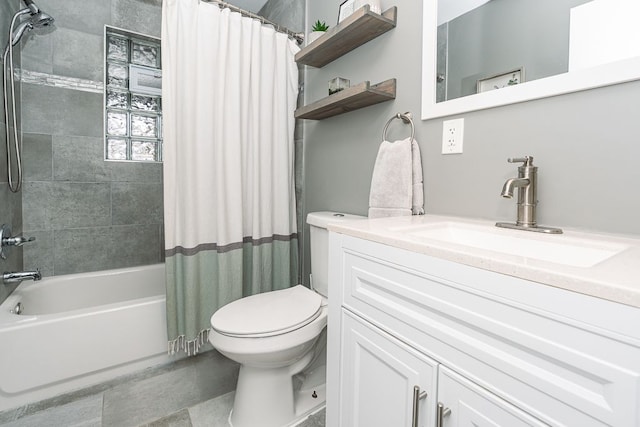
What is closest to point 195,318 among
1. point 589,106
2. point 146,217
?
point 146,217

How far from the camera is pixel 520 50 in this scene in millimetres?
964

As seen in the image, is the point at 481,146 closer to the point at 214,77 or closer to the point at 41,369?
the point at 214,77

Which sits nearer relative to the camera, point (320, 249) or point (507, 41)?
point (507, 41)

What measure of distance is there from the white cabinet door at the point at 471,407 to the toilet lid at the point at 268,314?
2.14 feet

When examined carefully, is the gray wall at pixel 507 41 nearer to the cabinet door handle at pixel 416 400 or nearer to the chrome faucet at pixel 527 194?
the chrome faucet at pixel 527 194

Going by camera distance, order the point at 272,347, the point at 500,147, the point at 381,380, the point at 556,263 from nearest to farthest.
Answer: the point at 556,263 < the point at 381,380 < the point at 500,147 < the point at 272,347

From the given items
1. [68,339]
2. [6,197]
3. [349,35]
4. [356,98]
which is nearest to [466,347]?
[356,98]

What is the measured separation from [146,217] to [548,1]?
93.0 inches

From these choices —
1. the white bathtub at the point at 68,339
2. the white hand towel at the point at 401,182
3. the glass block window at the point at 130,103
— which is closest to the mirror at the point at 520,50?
the white hand towel at the point at 401,182

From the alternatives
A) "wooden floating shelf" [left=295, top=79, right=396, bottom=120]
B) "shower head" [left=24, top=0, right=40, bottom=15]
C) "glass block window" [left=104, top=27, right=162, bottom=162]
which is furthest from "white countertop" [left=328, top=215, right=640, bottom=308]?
"shower head" [left=24, top=0, right=40, bottom=15]

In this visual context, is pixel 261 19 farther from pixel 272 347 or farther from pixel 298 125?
pixel 272 347

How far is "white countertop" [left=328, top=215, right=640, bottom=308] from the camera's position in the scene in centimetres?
41

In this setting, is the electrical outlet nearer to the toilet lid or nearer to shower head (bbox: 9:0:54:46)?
the toilet lid

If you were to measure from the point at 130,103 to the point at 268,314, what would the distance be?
1823mm
